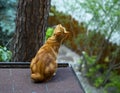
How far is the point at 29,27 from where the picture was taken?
2.31 metres

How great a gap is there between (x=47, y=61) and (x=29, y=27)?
61 cm

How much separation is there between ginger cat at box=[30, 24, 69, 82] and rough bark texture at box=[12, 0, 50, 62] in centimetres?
50

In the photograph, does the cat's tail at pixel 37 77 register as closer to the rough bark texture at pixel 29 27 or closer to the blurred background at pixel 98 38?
the rough bark texture at pixel 29 27

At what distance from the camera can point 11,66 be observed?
1.93m

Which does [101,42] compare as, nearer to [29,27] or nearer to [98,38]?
[98,38]

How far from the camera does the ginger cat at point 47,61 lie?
5.65 feet

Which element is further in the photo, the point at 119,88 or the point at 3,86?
the point at 119,88

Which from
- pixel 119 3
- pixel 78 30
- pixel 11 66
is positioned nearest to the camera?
pixel 11 66

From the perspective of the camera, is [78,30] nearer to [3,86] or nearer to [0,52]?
[0,52]

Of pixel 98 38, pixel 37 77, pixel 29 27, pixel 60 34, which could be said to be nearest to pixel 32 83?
pixel 37 77

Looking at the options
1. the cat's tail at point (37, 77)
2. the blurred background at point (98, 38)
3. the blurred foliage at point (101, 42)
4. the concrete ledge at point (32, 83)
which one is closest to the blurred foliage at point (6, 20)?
A: the blurred background at point (98, 38)

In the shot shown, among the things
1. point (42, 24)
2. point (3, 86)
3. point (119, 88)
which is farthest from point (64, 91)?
point (119, 88)

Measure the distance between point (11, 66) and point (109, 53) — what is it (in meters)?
2.74

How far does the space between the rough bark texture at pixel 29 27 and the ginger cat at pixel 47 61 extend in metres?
0.50
